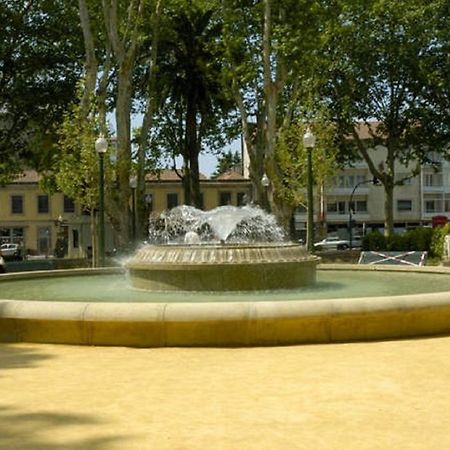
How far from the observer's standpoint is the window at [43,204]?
67312mm

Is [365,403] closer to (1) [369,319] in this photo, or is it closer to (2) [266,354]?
(2) [266,354]

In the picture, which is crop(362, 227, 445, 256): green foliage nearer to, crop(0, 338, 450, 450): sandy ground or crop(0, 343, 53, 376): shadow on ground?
crop(0, 338, 450, 450): sandy ground

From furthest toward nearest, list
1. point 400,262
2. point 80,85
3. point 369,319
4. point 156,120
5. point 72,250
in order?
point 72,250, point 156,120, point 80,85, point 400,262, point 369,319

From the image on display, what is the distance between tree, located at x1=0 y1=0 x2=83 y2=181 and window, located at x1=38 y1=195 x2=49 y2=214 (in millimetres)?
30443

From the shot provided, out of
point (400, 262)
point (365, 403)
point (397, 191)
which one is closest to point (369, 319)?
point (365, 403)

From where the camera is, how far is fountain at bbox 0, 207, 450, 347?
8273mm

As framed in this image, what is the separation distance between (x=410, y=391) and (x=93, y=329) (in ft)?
12.3

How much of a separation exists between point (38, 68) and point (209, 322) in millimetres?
30035

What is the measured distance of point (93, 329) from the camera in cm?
838

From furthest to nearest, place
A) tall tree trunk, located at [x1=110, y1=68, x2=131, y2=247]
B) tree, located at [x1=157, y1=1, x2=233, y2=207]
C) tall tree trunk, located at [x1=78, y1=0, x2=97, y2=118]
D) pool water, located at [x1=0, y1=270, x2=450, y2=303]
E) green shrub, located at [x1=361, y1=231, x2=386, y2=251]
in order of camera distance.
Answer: tree, located at [x1=157, y1=1, x2=233, y2=207] → green shrub, located at [x1=361, y1=231, x2=386, y2=251] → tall tree trunk, located at [x1=110, y1=68, x2=131, y2=247] → tall tree trunk, located at [x1=78, y1=0, x2=97, y2=118] → pool water, located at [x1=0, y1=270, x2=450, y2=303]

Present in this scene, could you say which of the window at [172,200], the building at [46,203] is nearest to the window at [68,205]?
the building at [46,203]

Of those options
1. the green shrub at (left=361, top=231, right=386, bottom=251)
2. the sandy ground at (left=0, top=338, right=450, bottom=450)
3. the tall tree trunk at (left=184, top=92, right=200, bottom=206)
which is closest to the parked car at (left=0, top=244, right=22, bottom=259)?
the tall tree trunk at (left=184, top=92, right=200, bottom=206)

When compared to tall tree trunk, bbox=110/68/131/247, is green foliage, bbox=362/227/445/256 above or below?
below

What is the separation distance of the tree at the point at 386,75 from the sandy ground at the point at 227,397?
28407 mm
